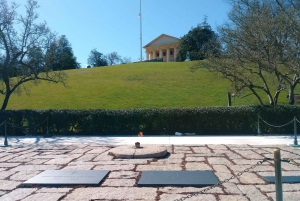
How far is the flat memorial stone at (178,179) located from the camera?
19.3ft

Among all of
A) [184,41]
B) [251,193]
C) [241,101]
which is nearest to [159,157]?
[251,193]

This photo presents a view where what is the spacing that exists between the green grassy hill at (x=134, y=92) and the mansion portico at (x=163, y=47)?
3669 cm

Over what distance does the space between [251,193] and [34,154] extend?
22.6 ft

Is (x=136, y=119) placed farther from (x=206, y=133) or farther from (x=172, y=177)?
(x=172, y=177)

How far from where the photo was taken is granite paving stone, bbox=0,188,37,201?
208 inches

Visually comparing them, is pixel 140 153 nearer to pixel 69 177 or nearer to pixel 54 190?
pixel 69 177

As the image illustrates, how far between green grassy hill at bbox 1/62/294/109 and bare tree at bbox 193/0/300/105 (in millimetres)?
4627

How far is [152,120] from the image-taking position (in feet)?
49.4

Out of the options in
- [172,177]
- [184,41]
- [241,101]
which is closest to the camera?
[172,177]

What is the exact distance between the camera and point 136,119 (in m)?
15.1

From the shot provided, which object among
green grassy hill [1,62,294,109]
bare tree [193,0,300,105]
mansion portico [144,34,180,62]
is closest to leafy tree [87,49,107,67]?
mansion portico [144,34,180,62]

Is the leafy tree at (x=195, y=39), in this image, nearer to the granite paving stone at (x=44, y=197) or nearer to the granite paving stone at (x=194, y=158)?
the granite paving stone at (x=194, y=158)

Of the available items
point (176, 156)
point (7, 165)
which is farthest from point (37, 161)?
point (176, 156)

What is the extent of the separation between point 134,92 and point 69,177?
2289cm
